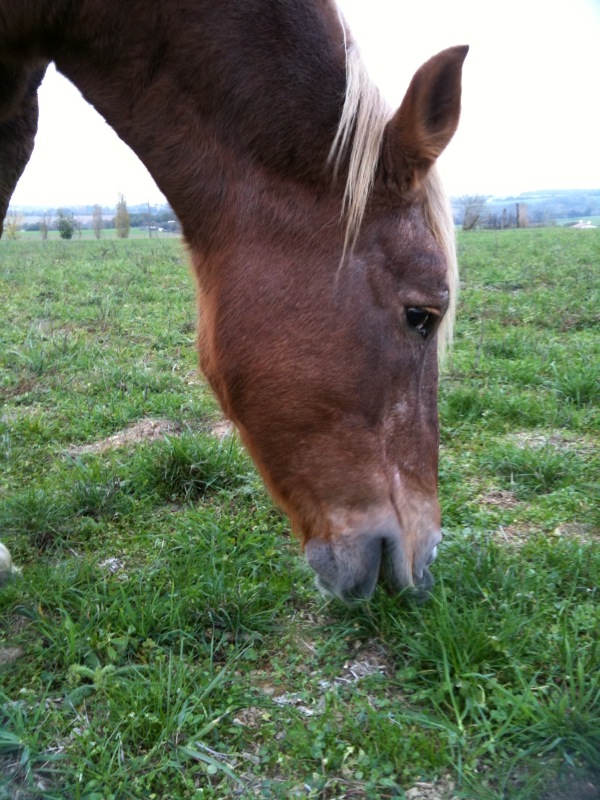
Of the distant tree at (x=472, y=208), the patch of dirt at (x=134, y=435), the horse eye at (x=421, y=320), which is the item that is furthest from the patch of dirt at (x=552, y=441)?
the distant tree at (x=472, y=208)

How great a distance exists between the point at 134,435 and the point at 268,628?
1926mm

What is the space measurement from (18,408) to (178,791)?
10.6ft

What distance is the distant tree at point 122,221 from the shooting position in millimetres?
23666

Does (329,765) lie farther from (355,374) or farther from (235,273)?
(235,273)

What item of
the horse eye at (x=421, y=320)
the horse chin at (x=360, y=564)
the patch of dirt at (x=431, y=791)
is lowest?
the patch of dirt at (x=431, y=791)

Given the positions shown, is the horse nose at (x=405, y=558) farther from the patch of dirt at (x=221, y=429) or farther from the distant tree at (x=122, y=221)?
the distant tree at (x=122, y=221)

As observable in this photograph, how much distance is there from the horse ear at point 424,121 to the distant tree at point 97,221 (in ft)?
82.4

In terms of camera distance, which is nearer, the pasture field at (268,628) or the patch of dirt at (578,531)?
the pasture field at (268,628)

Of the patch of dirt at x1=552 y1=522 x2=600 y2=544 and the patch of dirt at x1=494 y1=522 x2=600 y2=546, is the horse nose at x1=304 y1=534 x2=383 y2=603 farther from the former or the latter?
the patch of dirt at x1=552 y1=522 x2=600 y2=544

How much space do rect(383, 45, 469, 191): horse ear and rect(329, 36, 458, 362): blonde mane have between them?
5 centimetres

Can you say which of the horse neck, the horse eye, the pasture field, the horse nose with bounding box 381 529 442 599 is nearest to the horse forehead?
the horse eye

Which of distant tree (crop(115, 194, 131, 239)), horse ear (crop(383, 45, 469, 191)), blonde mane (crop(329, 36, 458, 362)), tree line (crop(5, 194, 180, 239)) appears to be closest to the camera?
horse ear (crop(383, 45, 469, 191))

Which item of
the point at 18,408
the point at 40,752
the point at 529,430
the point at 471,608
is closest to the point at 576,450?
the point at 529,430

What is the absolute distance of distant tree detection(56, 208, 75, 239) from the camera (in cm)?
2409
